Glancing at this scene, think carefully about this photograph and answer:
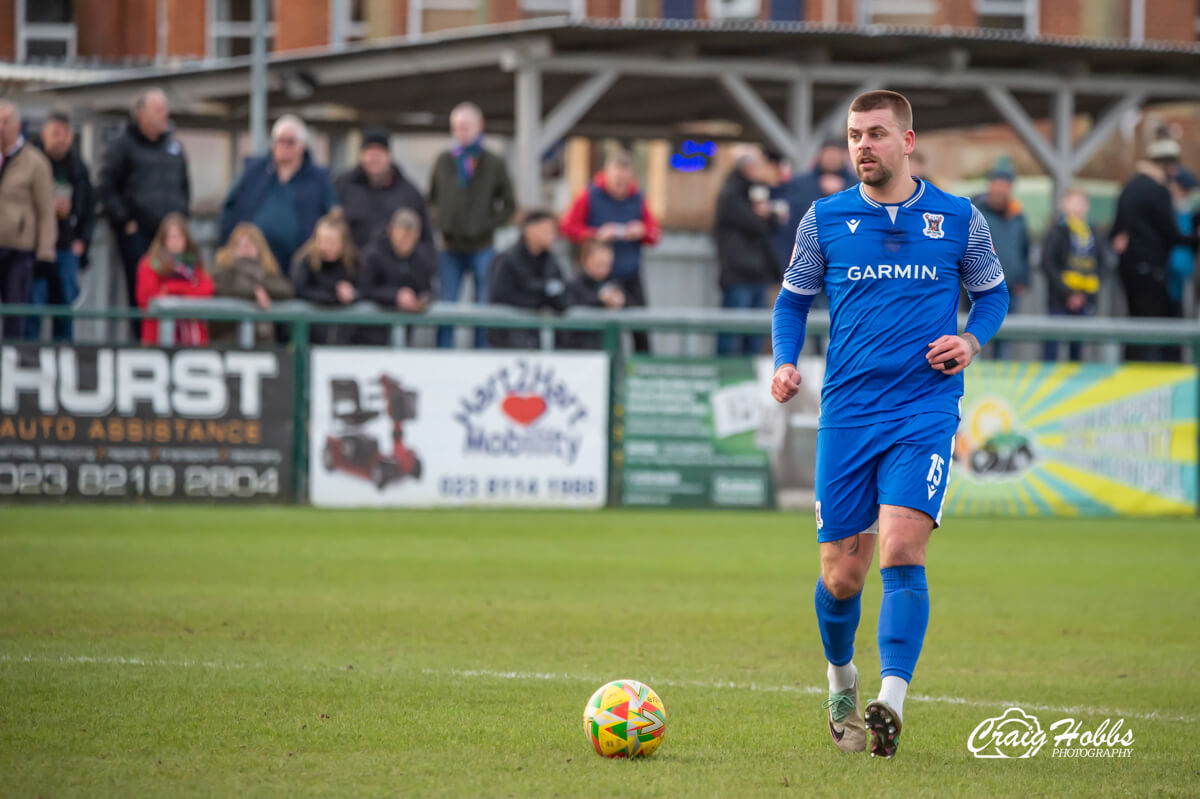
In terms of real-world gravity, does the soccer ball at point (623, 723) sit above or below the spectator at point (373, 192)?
below

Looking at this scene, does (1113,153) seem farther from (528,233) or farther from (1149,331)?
(528,233)

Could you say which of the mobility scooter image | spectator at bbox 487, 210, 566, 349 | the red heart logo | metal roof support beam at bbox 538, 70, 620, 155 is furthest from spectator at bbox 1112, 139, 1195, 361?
the mobility scooter image

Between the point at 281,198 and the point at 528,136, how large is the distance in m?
4.26

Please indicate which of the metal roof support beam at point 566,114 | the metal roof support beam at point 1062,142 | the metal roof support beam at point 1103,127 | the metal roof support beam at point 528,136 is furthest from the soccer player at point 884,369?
the metal roof support beam at point 1103,127

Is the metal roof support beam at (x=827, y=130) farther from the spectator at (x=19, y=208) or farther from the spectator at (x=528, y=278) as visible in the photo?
the spectator at (x=19, y=208)

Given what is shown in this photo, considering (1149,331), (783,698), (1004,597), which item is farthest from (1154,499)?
(783,698)

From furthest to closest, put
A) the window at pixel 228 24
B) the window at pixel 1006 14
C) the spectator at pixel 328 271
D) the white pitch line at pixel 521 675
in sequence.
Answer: the window at pixel 228 24 → the window at pixel 1006 14 → the spectator at pixel 328 271 → the white pitch line at pixel 521 675

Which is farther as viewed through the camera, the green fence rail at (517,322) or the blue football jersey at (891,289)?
the green fence rail at (517,322)

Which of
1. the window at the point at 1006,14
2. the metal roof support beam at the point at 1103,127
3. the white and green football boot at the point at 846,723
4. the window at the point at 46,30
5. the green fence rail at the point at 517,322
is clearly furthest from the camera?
the window at the point at 46,30

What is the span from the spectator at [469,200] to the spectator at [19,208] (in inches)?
152

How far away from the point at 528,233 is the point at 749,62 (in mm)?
5982

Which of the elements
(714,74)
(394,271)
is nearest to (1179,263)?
(714,74)

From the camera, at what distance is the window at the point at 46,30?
→ 35.5 m

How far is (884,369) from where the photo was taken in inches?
249
